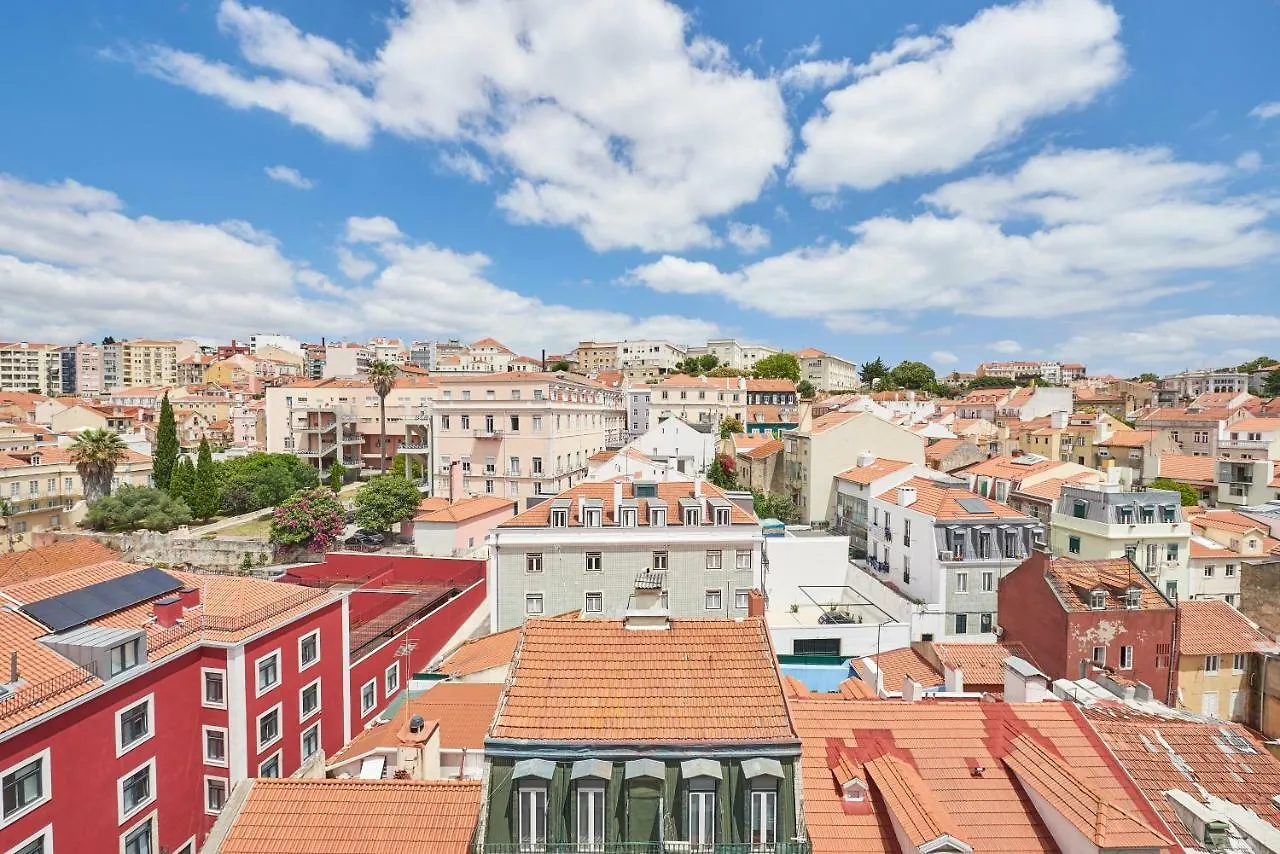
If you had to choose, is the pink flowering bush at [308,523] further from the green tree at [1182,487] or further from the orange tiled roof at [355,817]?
the green tree at [1182,487]

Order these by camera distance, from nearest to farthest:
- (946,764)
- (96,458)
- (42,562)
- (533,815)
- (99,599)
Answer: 1. (533,815)
2. (946,764)
3. (99,599)
4. (42,562)
5. (96,458)

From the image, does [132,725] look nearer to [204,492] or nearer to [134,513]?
[134,513]

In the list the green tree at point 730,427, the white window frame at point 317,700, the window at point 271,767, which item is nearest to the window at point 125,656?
the window at point 271,767

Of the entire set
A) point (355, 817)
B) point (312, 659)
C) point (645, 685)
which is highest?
point (645, 685)

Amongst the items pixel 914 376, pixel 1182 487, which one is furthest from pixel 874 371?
pixel 1182 487

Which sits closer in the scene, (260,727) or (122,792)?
(122,792)

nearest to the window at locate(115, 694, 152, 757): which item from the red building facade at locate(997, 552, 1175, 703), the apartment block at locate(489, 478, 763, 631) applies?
the apartment block at locate(489, 478, 763, 631)
